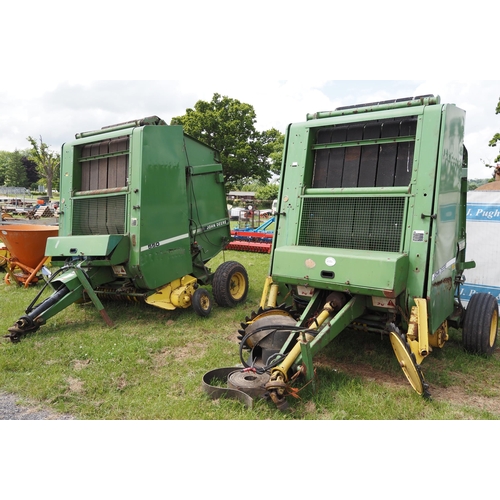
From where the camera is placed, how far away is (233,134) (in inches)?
1253

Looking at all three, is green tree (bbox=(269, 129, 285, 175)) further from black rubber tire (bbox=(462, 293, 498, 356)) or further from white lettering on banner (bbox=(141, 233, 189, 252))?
black rubber tire (bbox=(462, 293, 498, 356))

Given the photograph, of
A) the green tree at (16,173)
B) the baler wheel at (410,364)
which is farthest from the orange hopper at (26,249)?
the green tree at (16,173)

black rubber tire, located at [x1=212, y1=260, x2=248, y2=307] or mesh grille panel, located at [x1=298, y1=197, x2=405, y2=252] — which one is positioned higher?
mesh grille panel, located at [x1=298, y1=197, x2=405, y2=252]

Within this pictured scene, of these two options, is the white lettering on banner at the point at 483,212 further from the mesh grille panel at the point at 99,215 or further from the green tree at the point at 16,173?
the green tree at the point at 16,173

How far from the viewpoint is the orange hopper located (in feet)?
27.7

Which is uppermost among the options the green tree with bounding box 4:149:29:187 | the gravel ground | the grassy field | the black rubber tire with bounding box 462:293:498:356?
the green tree with bounding box 4:149:29:187

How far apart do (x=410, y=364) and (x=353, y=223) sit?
5.17 feet

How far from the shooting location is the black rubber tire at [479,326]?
5.11m

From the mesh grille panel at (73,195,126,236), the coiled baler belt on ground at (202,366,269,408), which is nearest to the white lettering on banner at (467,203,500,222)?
the coiled baler belt on ground at (202,366,269,408)

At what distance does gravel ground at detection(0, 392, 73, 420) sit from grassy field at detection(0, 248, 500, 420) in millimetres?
74

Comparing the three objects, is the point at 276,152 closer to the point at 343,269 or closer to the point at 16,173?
the point at 343,269

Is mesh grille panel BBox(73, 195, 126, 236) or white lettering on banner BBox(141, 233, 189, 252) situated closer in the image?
white lettering on banner BBox(141, 233, 189, 252)

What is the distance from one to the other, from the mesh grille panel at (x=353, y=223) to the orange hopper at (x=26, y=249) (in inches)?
232

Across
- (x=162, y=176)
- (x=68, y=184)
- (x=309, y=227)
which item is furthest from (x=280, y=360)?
(x=68, y=184)
